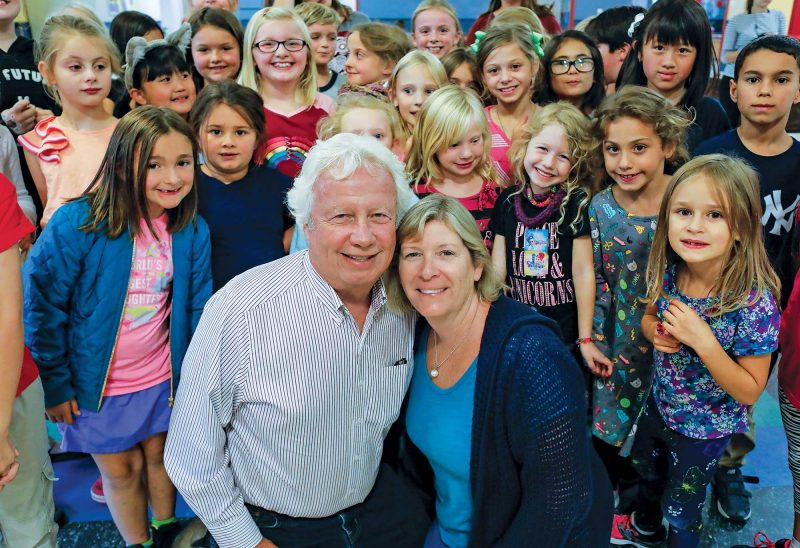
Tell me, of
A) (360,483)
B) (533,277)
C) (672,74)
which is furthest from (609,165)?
(360,483)

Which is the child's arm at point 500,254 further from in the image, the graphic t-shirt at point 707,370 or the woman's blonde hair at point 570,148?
the graphic t-shirt at point 707,370

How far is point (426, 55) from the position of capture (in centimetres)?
287

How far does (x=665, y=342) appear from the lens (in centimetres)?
195

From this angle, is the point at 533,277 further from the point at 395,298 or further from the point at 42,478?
the point at 42,478

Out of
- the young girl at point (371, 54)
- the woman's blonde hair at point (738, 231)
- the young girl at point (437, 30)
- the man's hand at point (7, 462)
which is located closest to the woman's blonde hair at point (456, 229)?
the woman's blonde hair at point (738, 231)

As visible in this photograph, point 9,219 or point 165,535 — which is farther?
point 165,535

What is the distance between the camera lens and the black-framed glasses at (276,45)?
2.82m

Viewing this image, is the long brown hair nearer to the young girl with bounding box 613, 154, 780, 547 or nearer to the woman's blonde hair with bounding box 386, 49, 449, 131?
the woman's blonde hair with bounding box 386, 49, 449, 131

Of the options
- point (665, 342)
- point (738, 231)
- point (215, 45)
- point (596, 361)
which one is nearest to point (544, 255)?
point (596, 361)

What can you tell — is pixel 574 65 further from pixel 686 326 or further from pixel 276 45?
pixel 686 326

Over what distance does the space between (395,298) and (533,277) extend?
2.75 feet

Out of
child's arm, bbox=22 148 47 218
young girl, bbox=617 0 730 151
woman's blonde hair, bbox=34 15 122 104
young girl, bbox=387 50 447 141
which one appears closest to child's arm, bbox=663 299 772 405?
young girl, bbox=617 0 730 151

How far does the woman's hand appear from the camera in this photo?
1.83 metres

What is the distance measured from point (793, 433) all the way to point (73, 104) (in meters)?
2.93
